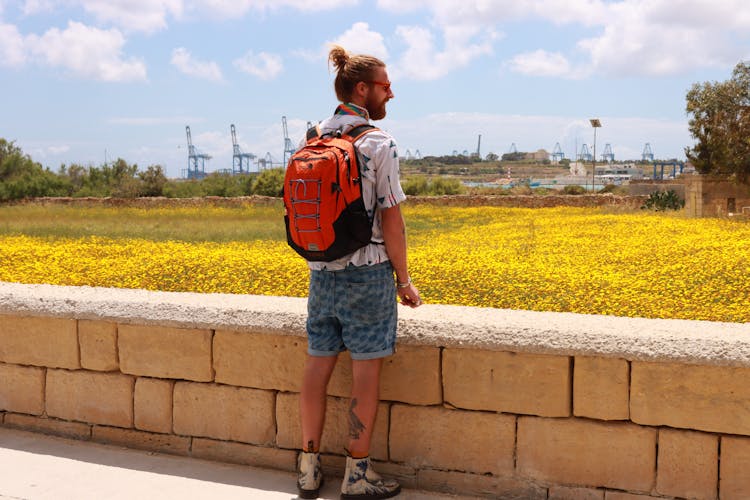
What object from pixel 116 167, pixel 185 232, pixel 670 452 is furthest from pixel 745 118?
pixel 116 167

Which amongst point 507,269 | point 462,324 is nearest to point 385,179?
point 462,324

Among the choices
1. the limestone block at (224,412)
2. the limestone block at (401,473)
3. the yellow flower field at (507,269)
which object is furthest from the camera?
the yellow flower field at (507,269)

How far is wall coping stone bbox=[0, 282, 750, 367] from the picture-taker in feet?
8.97

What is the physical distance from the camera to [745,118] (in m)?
20.8

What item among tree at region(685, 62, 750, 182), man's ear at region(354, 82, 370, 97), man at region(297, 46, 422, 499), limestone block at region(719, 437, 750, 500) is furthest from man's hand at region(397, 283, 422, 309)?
tree at region(685, 62, 750, 182)

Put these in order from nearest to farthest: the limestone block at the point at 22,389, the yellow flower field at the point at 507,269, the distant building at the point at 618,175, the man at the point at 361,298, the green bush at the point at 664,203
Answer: the man at the point at 361,298 < the limestone block at the point at 22,389 < the yellow flower field at the point at 507,269 < the green bush at the point at 664,203 < the distant building at the point at 618,175

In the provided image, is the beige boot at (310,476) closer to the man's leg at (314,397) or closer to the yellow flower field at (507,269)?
the man's leg at (314,397)

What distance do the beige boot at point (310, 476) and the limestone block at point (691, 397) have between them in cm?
124

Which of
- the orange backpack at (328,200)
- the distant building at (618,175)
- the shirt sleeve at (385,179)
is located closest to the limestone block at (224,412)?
the orange backpack at (328,200)

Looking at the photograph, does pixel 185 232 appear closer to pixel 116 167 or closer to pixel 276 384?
pixel 276 384

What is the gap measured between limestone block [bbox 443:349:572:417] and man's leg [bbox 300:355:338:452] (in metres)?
0.49

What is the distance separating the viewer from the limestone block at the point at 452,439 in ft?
9.99

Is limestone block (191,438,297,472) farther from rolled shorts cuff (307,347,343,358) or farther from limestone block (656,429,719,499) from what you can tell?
limestone block (656,429,719,499)

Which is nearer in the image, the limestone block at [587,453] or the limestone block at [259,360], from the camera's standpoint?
the limestone block at [587,453]
